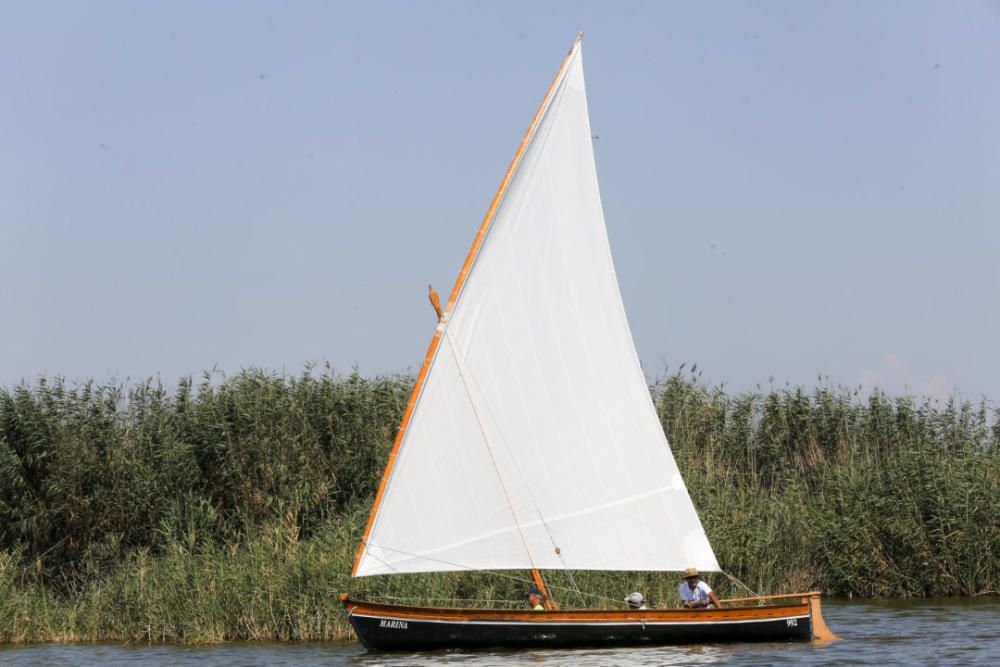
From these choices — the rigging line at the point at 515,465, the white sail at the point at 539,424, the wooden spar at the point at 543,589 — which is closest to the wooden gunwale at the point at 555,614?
the wooden spar at the point at 543,589

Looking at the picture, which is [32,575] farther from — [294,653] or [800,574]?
[800,574]

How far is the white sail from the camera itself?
18.7 meters

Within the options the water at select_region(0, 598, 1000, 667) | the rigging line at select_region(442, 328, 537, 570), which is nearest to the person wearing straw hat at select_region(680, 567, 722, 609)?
the water at select_region(0, 598, 1000, 667)

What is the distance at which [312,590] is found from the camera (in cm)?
2169

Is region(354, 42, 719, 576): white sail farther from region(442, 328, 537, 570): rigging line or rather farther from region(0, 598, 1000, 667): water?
region(0, 598, 1000, 667): water

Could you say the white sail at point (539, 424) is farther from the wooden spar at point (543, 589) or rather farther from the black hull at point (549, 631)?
the black hull at point (549, 631)

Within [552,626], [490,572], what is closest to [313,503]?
[490,572]

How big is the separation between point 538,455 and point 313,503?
9.59 m

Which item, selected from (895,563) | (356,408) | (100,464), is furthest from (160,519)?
(895,563)

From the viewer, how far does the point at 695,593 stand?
19797mm

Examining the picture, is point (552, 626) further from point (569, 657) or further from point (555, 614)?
point (569, 657)

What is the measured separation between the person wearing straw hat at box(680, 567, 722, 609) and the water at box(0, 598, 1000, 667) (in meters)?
0.62

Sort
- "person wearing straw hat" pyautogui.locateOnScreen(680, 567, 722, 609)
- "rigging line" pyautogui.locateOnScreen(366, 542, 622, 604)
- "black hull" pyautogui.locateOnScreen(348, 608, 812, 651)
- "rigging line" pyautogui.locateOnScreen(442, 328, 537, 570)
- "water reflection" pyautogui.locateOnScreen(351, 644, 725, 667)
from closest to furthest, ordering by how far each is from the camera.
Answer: "water reflection" pyautogui.locateOnScreen(351, 644, 725, 667), "rigging line" pyautogui.locateOnScreen(366, 542, 622, 604), "rigging line" pyautogui.locateOnScreen(442, 328, 537, 570), "black hull" pyautogui.locateOnScreen(348, 608, 812, 651), "person wearing straw hat" pyautogui.locateOnScreen(680, 567, 722, 609)

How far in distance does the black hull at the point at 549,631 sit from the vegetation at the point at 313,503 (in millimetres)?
2199
